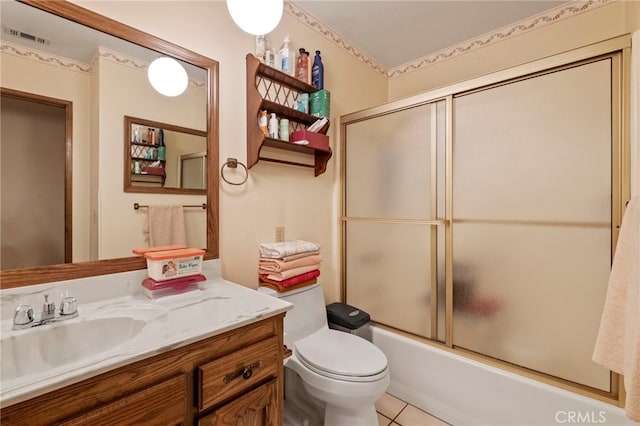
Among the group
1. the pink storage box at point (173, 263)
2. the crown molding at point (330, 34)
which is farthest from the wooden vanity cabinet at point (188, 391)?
the crown molding at point (330, 34)

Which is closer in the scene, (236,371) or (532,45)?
(236,371)

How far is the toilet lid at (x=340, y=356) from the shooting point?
1.23 meters

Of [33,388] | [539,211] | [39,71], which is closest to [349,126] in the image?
[539,211]

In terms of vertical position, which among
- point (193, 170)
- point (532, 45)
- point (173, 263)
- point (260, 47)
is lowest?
point (173, 263)

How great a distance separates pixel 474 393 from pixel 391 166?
1397mm

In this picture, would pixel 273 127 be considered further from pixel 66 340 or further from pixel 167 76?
pixel 66 340

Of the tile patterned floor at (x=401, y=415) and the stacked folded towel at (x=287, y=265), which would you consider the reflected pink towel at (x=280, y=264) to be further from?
the tile patterned floor at (x=401, y=415)

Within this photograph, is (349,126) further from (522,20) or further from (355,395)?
(355,395)

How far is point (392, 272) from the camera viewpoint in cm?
190

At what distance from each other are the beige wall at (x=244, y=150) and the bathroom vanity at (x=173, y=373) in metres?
0.47

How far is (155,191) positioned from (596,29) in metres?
2.70

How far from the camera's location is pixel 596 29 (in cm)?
172

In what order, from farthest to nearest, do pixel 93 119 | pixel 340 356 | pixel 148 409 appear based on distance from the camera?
pixel 340 356
pixel 93 119
pixel 148 409

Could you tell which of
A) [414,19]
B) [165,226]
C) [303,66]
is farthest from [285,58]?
[165,226]
